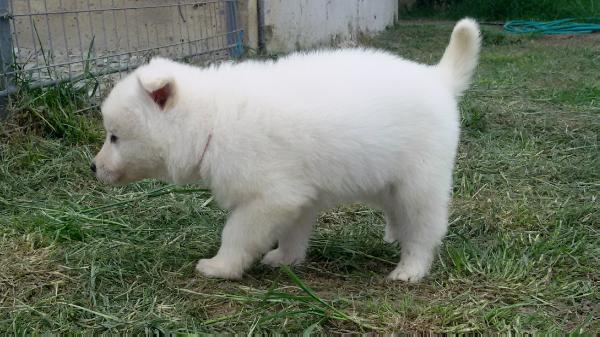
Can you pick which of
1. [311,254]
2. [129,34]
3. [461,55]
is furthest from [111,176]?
[129,34]

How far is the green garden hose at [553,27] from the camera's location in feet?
43.4

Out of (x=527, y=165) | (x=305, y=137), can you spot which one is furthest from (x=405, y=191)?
(x=527, y=165)

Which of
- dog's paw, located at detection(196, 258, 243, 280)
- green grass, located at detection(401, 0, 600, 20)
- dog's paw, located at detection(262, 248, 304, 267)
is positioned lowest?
dog's paw, located at detection(262, 248, 304, 267)

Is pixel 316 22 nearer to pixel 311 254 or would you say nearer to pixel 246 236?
pixel 311 254

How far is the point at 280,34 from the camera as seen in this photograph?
900 centimetres

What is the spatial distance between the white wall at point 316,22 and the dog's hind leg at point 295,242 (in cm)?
536

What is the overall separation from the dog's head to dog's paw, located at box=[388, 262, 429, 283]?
48.6 inches

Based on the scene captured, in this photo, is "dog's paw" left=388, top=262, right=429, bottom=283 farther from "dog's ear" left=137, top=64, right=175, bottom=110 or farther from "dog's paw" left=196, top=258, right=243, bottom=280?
"dog's ear" left=137, top=64, right=175, bottom=110

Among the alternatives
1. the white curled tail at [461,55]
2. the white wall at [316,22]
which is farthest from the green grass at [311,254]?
the white wall at [316,22]

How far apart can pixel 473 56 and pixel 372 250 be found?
1163 mm

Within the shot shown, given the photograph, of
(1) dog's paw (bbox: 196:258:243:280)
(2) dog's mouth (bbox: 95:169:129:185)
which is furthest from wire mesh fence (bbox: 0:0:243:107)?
(1) dog's paw (bbox: 196:258:243:280)

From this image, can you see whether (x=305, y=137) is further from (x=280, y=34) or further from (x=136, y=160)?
(x=280, y=34)

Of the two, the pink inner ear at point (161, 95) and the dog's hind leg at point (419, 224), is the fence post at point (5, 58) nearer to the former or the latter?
the pink inner ear at point (161, 95)

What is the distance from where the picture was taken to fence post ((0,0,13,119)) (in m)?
5.06
